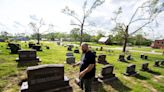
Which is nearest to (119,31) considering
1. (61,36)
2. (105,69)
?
(105,69)

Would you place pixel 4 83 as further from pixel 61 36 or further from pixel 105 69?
pixel 61 36

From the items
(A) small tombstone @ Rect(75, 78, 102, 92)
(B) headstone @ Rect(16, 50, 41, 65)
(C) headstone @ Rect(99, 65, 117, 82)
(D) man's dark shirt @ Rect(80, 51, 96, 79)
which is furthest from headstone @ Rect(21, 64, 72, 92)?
(B) headstone @ Rect(16, 50, 41, 65)

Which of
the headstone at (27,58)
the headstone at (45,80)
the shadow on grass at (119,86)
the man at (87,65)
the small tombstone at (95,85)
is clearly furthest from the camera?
the headstone at (27,58)

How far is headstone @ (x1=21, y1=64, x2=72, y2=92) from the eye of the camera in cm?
654

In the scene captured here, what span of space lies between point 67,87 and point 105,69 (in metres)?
3.47

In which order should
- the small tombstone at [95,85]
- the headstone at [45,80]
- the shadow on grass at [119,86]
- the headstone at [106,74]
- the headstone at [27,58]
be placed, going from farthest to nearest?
the headstone at [27,58] → the headstone at [106,74] → the shadow on grass at [119,86] → the small tombstone at [95,85] → the headstone at [45,80]

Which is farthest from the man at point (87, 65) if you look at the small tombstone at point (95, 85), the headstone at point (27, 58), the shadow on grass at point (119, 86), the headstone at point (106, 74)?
the headstone at point (27, 58)

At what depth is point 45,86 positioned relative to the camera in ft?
22.6

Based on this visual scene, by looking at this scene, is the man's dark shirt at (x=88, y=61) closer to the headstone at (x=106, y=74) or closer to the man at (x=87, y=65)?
the man at (x=87, y=65)

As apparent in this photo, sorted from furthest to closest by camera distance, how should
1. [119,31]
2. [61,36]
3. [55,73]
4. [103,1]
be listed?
[61,36] < [119,31] < [103,1] < [55,73]

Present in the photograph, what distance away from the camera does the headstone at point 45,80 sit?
6539mm

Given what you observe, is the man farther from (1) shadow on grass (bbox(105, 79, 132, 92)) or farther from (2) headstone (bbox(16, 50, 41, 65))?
(2) headstone (bbox(16, 50, 41, 65))

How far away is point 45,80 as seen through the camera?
6.90 m

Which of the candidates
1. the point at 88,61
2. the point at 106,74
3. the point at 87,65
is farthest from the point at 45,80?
the point at 106,74
